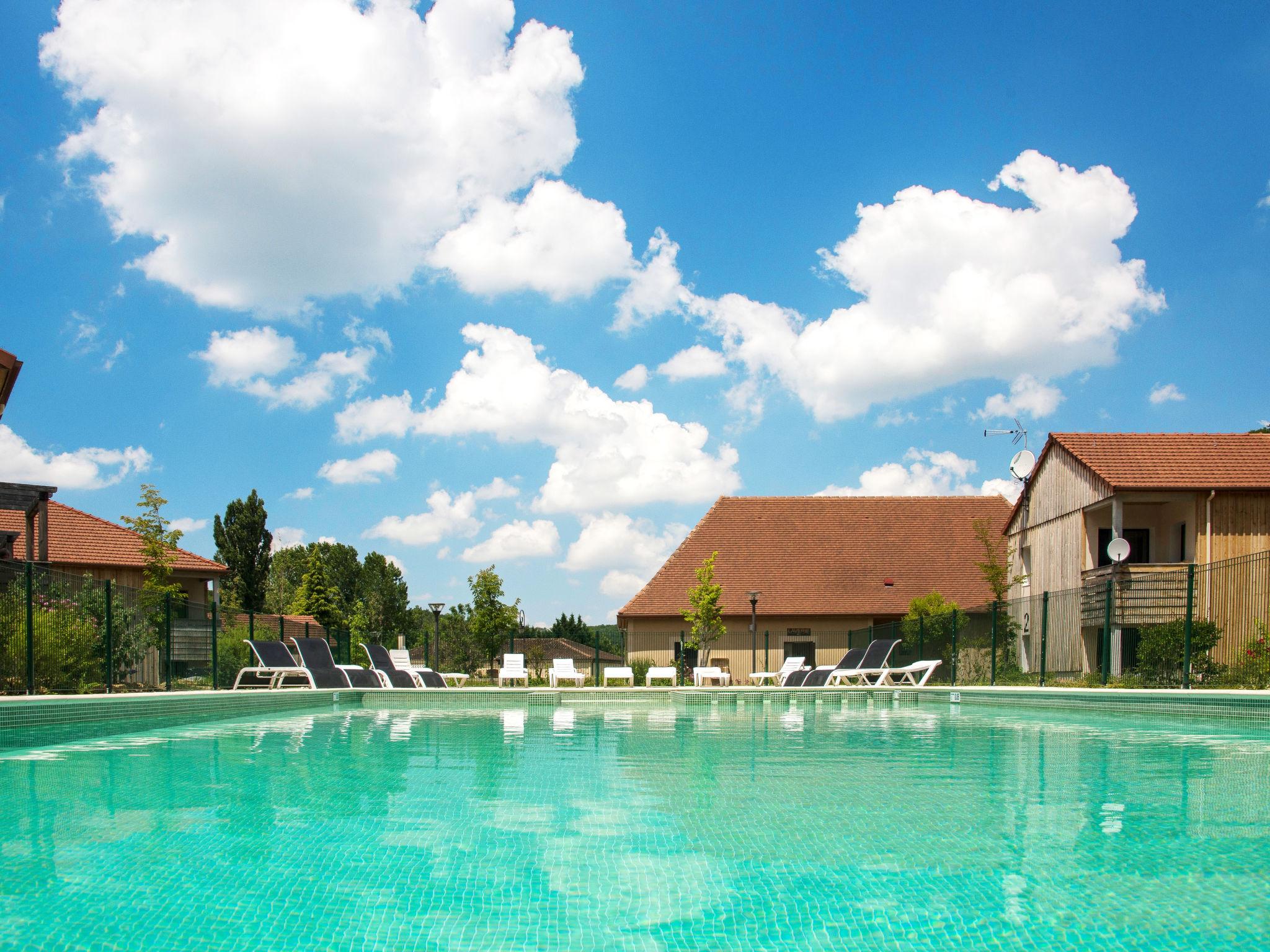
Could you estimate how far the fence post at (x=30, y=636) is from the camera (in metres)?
11.4

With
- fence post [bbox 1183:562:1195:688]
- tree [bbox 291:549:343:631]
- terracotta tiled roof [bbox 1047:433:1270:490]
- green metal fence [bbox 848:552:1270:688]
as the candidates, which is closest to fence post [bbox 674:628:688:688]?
green metal fence [bbox 848:552:1270:688]

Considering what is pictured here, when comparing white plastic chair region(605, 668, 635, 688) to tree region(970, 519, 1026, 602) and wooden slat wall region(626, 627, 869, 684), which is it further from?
tree region(970, 519, 1026, 602)

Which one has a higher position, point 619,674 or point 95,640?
point 95,640

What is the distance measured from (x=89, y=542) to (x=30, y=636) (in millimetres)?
18641

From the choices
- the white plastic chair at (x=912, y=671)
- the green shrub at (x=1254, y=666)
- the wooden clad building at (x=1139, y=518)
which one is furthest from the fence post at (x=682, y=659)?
the green shrub at (x=1254, y=666)

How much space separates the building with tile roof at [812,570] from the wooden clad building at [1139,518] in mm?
6593

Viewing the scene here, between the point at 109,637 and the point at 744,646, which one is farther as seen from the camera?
the point at 744,646

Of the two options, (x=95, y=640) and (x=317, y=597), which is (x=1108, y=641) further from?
(x=317, y=597)

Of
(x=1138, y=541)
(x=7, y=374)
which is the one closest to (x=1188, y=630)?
(x=1138, y=541)

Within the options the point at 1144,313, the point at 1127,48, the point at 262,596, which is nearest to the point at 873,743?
the point at 1144,313

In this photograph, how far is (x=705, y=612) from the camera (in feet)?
96.5

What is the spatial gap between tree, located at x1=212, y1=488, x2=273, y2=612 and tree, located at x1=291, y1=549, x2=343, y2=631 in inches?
171

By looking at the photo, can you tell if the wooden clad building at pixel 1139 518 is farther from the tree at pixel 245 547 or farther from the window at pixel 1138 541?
the tree at pixel 245 547

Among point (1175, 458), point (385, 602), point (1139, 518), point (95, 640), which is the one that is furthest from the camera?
point (385, 602)
